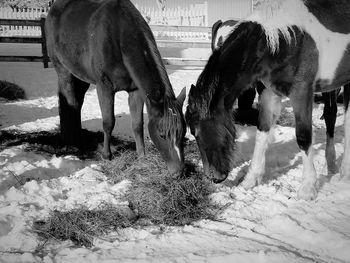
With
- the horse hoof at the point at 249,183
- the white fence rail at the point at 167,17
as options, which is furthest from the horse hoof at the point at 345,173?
the white fence rail at the point at 167,17

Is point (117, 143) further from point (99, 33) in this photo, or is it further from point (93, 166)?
point (99, 33)

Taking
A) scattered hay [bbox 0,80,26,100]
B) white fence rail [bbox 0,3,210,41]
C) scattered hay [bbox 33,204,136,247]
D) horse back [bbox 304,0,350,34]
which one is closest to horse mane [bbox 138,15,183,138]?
scattered hay [bbox 33,204,136,247]

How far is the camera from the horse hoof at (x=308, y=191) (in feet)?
11.8

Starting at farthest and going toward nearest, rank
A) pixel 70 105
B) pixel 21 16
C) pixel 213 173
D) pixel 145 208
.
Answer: pixel 21 16
pixel 70 105
pixel 213 173
pixel 145 208

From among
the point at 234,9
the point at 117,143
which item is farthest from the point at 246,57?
the point at 234,9

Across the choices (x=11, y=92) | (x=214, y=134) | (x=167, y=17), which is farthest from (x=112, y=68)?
(x=167, y=17)

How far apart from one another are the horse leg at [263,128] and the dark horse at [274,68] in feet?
1.30

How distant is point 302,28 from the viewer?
356 cm

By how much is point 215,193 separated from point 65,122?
255cm

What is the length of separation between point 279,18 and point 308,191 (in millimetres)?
1698

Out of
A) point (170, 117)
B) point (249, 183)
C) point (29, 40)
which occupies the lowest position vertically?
point (249, 183)

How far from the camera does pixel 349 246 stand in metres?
2.65

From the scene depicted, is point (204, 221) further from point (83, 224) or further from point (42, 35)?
point (42, 35)

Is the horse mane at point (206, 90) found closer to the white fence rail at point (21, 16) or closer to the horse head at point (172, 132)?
the horse head at point (172, 132)
